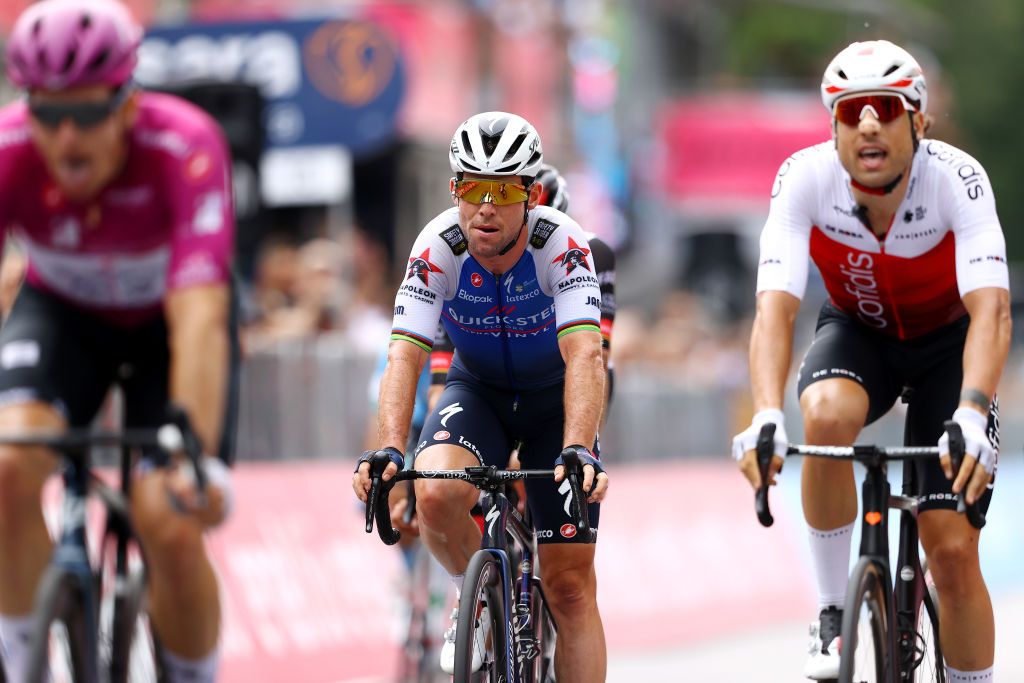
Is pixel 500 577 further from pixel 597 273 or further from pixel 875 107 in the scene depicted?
pixel 875 107

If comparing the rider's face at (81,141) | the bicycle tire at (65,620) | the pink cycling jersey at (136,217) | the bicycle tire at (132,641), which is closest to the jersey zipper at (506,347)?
the pink cycling jersey at (136,217)

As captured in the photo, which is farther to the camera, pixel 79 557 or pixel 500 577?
pixel 500 577

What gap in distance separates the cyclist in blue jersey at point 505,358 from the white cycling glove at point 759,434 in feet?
1.61

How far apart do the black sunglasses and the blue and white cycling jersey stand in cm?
128

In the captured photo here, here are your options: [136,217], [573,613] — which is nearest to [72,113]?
[136,217]

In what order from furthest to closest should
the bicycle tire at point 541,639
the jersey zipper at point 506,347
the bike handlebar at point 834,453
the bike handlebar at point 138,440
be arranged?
the bicycle tire at point 541,639 < the jersey zipper at point 506,347 < the bike handlebar at point 834,453 < the bike handlebar at point 138,440

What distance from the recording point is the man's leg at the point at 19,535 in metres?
5.64

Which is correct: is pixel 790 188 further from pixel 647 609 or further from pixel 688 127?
pixel 688 127

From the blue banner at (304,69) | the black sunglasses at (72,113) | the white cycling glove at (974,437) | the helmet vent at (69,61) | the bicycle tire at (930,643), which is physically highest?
the blue banner at (304,69)

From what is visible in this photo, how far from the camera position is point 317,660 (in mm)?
9977

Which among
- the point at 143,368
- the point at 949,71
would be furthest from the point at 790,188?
the point at 949,71

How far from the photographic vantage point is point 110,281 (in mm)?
6117

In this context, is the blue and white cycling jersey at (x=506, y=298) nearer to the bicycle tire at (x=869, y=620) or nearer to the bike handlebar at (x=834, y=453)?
the bike handlebar at (x=834, y=453)

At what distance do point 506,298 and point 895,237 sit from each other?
142 centimetres
